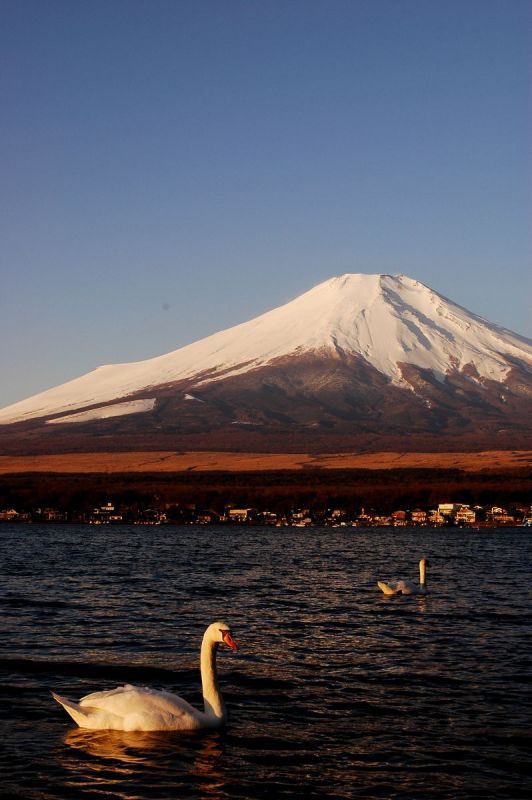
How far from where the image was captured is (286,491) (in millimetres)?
81938

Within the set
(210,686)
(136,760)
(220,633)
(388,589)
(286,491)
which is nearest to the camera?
(136,760)

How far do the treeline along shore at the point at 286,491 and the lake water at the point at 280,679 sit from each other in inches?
1593

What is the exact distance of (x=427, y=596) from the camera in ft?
102

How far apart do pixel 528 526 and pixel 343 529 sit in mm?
12929

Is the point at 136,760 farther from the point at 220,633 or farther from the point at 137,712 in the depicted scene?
the point at 220,633

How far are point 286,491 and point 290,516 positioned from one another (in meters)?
7.71

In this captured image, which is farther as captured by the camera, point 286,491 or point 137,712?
point 286,491

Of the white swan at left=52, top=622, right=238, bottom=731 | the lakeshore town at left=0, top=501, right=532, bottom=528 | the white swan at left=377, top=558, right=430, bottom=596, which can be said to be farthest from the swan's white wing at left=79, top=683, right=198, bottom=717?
the lakeshore town at left=0, top=501, right=532, bottom=528

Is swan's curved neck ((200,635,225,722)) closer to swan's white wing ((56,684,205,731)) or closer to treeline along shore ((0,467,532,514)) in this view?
swan's white wing ((56,684,205,731))

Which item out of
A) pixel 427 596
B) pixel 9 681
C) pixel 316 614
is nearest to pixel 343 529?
pixel 427 596

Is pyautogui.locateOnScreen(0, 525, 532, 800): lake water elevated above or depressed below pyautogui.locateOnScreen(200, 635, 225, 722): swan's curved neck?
below

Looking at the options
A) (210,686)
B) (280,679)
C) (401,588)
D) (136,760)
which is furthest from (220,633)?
(401,588)

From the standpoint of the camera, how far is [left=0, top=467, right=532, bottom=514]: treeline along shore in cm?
7856

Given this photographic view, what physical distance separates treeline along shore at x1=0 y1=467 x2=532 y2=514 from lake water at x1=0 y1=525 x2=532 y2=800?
40471mm
